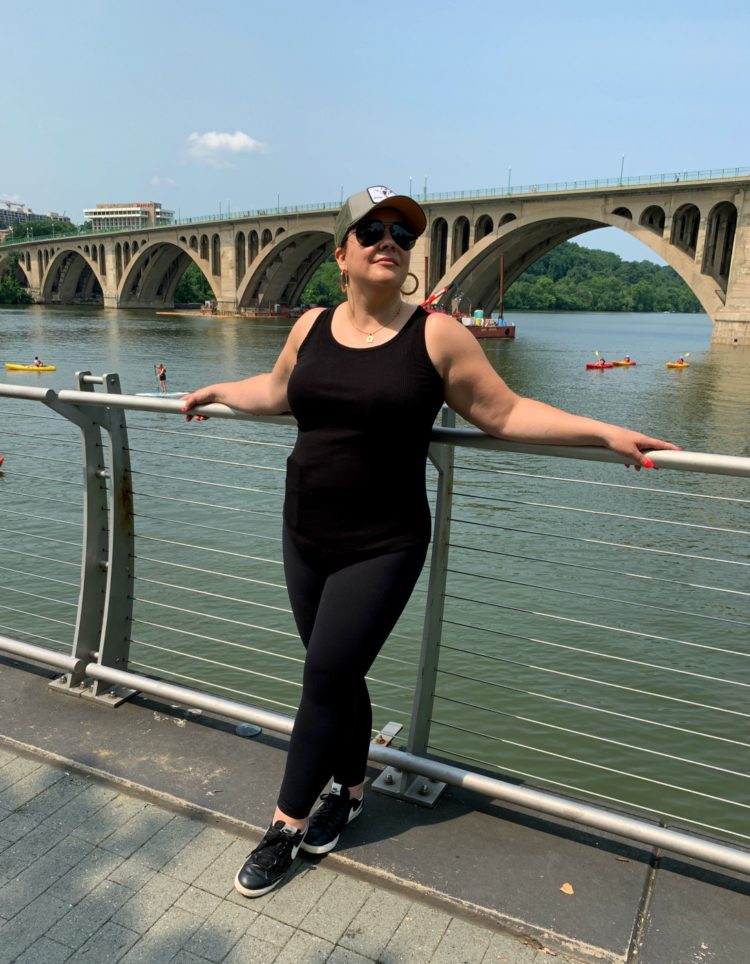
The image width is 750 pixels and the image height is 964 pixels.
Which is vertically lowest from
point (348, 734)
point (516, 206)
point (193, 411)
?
point (348, 734)

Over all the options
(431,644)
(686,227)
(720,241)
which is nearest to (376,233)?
(431,644)

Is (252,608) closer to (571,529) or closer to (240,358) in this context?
(571,529)

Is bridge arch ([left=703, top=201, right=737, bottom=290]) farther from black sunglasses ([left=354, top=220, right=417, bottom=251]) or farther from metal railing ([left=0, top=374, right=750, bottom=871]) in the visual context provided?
black sunglasses ([left=354, top=220, right=417, bottom=251])

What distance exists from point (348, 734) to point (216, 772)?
0.62m

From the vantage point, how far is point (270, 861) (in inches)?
84.2

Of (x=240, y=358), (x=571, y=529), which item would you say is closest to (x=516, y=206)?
(x=240, y=358)

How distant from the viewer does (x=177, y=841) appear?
2283 mm

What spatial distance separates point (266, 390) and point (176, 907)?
4.70 ft

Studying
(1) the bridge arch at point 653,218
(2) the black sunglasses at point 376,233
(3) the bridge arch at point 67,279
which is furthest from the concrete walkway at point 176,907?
(3) the bridge arch at point 67,279

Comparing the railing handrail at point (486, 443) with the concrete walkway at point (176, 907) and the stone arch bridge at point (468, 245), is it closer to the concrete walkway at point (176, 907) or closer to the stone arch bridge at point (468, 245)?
the concrete walkway at point (176, 907)

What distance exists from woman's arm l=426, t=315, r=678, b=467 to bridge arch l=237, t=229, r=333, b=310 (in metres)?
69.6

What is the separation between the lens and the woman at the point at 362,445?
2.03 metres

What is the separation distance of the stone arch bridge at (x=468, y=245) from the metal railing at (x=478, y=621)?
2822 centimetres

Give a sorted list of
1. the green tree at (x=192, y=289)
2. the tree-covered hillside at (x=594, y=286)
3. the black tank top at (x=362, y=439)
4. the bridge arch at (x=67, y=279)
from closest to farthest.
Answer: the black tank top at (x=362, y=439)
the bridge arch at (x=67, y=279)
the green tree at (x=192, y=289)
the tree-covered hillside at (x=594, y=286)
